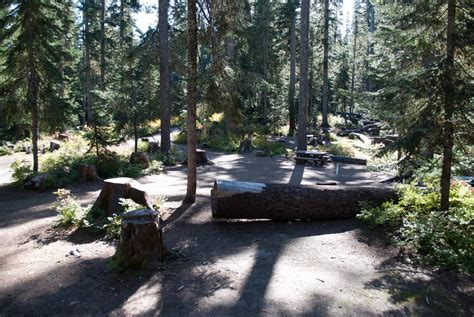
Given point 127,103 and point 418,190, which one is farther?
point 127,103

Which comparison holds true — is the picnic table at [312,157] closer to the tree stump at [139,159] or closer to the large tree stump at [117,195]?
the tree stump at [139,159]

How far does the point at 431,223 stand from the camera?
6.68 metres

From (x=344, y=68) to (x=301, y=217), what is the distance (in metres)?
42.8

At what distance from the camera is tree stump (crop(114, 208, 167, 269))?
6.06 m

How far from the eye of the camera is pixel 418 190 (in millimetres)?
8320

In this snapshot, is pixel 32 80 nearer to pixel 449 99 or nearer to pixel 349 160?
pixel 449 99

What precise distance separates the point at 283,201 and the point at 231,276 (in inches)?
114

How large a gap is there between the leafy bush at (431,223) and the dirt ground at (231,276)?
0.33 metres

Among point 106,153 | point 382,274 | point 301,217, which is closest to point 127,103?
point 106,153

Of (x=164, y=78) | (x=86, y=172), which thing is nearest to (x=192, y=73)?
(x=86, y=172)

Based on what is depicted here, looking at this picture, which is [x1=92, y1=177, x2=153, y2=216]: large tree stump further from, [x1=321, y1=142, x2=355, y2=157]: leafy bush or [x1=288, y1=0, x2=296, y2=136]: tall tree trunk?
[x1=288, y1=0, x2=296, y2=136]: tall tree trunk

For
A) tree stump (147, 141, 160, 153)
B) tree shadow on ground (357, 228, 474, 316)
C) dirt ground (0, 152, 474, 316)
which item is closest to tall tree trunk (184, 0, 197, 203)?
dirt ground (0, 152, 474, 316)

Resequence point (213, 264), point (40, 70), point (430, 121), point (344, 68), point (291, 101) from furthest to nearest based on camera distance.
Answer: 1. point (344, 68)
2. point (291, 101)
3. point (40, 70)
4. point (430, 121)
5. point (213, 264)

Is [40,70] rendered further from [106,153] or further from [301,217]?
[301,217]
